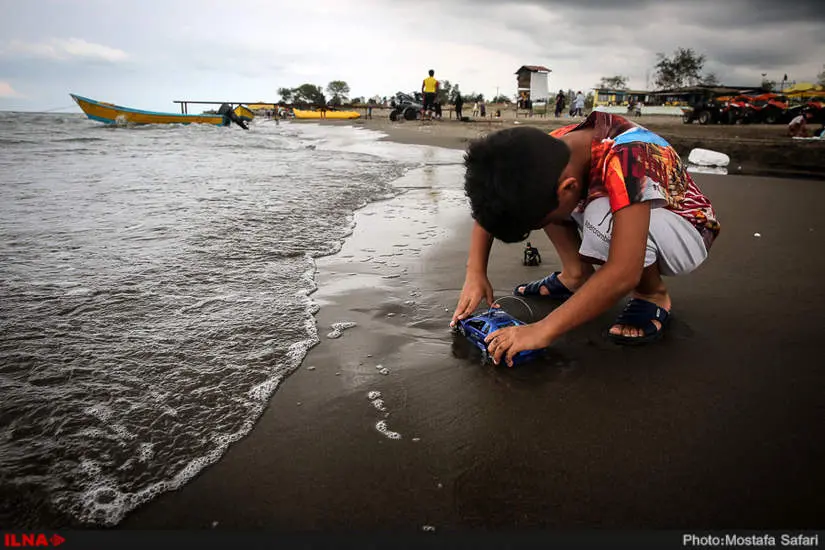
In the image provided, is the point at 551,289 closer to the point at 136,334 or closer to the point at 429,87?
the point at 136,334

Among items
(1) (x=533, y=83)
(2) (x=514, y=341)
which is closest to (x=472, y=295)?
(2) (x=514, y=341)

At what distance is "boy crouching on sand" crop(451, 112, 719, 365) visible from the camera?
1.37 metres

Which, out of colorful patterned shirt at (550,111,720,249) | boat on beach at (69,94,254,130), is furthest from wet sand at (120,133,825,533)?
boat on beach at (69,94,254,130)

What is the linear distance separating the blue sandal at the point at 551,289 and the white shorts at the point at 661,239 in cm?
50

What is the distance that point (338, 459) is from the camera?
1205mm

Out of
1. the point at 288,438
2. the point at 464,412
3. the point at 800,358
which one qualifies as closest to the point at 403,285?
the point at 464,412

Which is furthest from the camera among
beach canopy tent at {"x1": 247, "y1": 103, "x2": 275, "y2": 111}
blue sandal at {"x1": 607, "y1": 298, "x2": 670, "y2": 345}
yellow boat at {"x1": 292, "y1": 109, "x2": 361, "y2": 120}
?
beach canopy tent at {"x1": 247, "y1": 103, "x2": 275, "y2": 111}

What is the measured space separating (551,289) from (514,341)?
84 cm

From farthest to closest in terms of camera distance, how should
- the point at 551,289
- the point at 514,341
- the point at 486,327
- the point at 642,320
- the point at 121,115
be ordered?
the point at 121,115
the point at 551,289
the point at 642,320
the point at 486,327
the point at 514,341

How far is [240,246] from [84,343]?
1394 mm

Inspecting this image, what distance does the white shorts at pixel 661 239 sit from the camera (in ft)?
5.63

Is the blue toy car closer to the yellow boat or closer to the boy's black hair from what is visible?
the boy's black hair

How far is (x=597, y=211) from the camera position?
5.55 ft

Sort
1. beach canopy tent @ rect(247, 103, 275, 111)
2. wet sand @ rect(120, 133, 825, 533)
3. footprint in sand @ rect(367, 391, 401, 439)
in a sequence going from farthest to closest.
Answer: beach canopy tent @ rect(247, 103, 275, 111) → footprint in sand @ rect(367, 391, 401, 439) → wet sand @ rect(120, 133, 825, 533)
